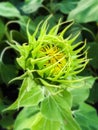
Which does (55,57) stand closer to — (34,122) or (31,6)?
(34,122)

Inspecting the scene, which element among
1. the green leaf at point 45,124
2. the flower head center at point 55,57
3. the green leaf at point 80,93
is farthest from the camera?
the green leaf at point 80,93

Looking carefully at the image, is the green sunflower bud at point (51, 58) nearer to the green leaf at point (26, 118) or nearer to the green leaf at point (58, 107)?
the green leaf at point (58, 107)

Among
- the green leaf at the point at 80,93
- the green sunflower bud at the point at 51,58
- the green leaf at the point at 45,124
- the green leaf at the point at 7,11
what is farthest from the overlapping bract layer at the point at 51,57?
the green leaf at the point at 7,11

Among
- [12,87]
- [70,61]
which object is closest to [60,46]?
[70,61]

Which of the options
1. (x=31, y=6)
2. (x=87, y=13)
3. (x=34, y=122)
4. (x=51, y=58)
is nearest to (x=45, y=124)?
(x=34, y=122)

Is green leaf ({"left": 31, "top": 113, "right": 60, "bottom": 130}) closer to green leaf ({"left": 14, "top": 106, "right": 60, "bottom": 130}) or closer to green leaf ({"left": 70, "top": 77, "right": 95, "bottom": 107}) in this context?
green leaf ({"left": 14, "top": 106, "right": 60, "bottom": 130})

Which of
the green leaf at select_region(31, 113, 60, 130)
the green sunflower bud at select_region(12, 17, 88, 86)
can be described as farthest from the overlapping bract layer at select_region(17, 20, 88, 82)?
the green leaf at select_region(31, 113, 60, 130)

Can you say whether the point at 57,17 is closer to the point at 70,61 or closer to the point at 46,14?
the point at 46,14
